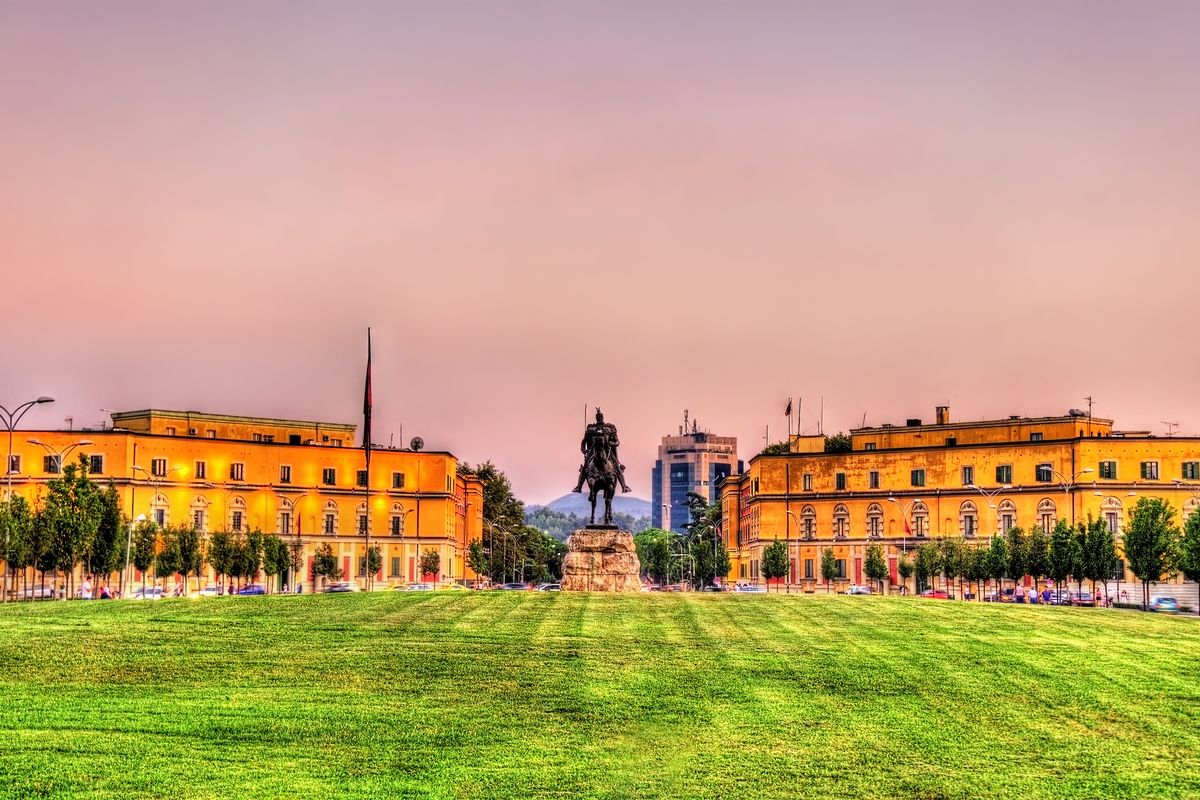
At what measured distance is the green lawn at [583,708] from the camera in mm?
22797

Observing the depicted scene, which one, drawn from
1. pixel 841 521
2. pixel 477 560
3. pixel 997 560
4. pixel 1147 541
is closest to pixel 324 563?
pixel 477 560

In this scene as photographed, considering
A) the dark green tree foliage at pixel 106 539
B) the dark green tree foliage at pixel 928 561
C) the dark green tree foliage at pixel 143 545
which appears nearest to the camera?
the dark green tree foliage at pixel 106 539

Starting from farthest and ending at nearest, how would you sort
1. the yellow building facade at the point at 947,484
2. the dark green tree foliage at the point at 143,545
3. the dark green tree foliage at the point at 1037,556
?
the yellow building facade at the point at 947,484
the dark green tree foliage at the point at 1037,556
the dark green tree foliage at the point at 143,545

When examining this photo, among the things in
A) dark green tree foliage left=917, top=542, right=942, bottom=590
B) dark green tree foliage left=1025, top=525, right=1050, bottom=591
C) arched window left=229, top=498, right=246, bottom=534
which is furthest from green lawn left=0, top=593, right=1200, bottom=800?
arched window left=229, top=498, right=246, bottom=534

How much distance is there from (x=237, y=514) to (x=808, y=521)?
5542 centimetres

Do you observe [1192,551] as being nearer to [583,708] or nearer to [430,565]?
[583,708]

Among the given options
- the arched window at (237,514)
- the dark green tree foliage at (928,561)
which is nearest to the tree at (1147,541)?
the dark green tree foliage at (928,561)

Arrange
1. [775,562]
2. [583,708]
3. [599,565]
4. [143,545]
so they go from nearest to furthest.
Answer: [583,708] → [599,565] → [143,545] → [775,562]

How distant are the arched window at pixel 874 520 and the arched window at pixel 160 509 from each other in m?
65.7

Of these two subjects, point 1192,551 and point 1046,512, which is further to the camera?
point 1046,512

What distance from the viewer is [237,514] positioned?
5399 inches

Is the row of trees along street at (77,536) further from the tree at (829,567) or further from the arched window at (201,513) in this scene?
the tree at (829,567)

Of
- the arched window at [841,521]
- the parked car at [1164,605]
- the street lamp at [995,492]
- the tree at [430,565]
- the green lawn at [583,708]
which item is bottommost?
the parked car at [1164,605]

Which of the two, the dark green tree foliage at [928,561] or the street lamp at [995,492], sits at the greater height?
the street lamp at [995,492]
